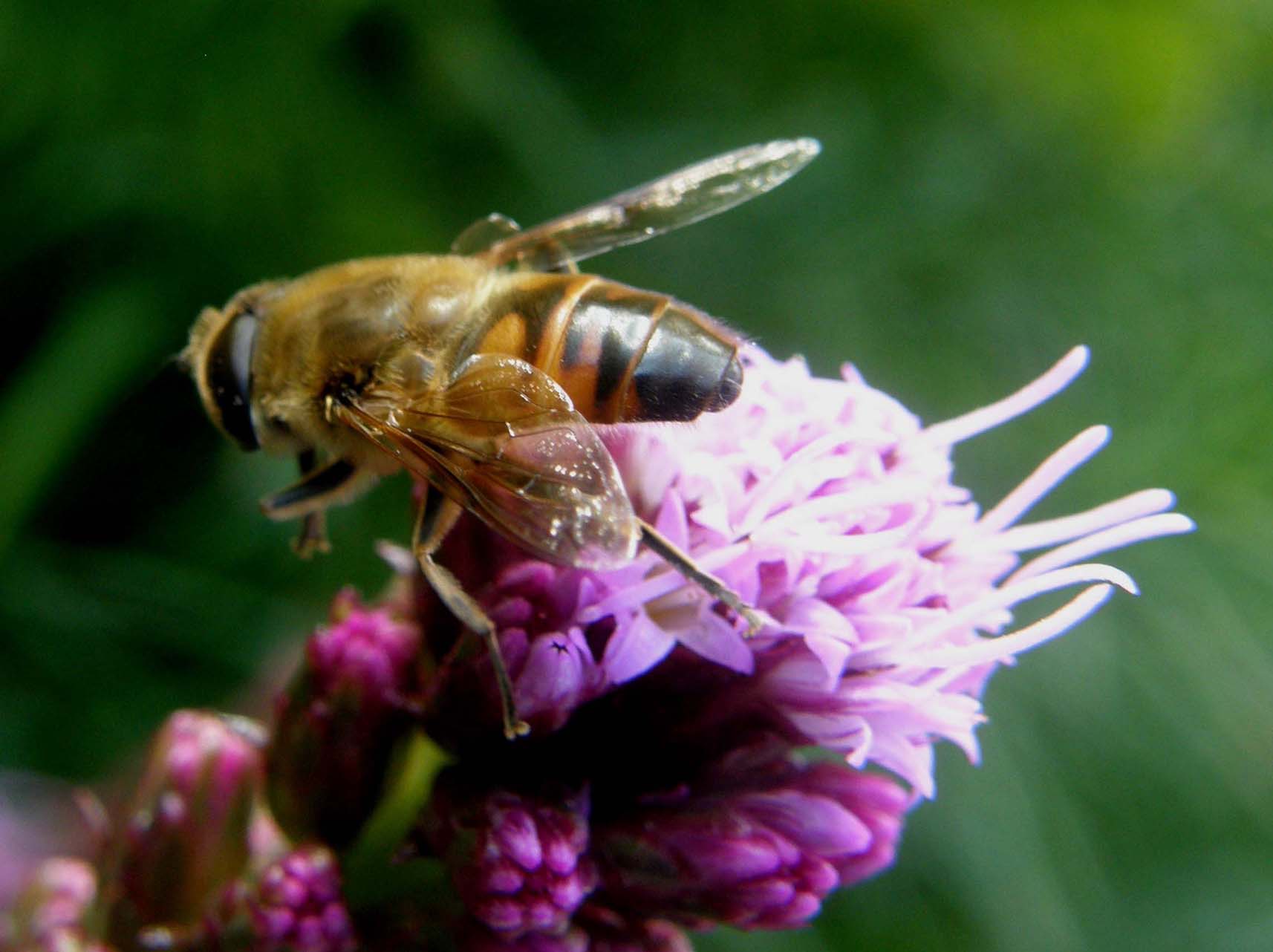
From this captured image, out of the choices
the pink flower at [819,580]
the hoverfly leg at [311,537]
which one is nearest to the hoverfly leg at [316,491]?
the hoverfly leg at [311,537]

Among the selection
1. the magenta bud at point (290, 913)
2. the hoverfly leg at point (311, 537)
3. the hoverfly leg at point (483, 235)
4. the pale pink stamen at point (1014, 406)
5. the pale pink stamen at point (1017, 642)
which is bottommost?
the magenta bud at point (290, 913)

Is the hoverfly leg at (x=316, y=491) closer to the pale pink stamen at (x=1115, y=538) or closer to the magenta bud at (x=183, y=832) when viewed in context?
the magenta bud at (x=183, y=832)

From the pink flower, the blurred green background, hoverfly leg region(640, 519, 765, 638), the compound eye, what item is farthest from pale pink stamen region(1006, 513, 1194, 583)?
the blurred green background

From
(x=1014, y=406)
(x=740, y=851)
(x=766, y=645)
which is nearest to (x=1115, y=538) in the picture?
(x=1014, y=406)

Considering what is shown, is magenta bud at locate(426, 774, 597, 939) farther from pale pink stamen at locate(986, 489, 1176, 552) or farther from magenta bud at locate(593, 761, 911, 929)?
pale pink stamen at locate(986, 489, 1176, 552)

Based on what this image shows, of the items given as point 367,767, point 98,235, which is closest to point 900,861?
point 367,767

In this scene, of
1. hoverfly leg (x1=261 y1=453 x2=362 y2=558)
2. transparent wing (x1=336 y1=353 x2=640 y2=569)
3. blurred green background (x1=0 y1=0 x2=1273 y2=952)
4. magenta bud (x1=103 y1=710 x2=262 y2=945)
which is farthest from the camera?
blurred green background (x1=0 y1=0 x2=1273 y2=952)

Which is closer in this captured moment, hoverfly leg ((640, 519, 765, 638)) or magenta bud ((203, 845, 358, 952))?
hoverfly leg ((640, 519, 765, 638))
